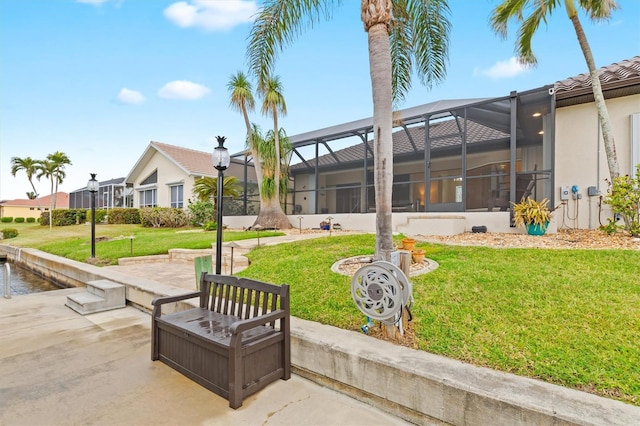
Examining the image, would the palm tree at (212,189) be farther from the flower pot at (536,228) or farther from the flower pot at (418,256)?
the flower pot at (536,228)

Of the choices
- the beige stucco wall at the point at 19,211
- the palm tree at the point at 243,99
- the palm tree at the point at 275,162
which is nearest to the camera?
the palm tree at the point at 275,162

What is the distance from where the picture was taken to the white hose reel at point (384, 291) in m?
2.78

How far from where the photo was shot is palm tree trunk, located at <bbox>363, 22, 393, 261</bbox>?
403 cm

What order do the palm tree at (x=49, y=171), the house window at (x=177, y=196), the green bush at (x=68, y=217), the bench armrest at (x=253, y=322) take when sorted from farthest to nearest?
the palm tree at (x=49, y=171) → the green bush at (x=68, y=217) → the house window at (x=177, y=196) → the bench armrest at (x=253, y=322)

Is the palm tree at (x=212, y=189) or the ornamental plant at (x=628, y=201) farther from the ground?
the palm tree at (x=212, y=189)

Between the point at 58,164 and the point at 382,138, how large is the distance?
4190cm

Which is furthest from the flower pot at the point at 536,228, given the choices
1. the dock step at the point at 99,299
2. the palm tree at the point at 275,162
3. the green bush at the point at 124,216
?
the green bush at the point at 124,216

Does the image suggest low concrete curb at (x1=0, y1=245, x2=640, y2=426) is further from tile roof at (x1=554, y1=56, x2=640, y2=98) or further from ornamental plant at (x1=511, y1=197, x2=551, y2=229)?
tile roof at (x1=554, y1=56, x2=640, y2=98)

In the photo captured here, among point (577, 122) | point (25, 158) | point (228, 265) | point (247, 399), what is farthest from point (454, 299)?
point (25, 158)

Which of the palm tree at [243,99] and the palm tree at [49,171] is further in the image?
the palm tree at [49,171]

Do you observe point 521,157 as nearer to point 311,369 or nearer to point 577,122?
point 577,122

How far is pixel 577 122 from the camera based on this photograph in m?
9.08

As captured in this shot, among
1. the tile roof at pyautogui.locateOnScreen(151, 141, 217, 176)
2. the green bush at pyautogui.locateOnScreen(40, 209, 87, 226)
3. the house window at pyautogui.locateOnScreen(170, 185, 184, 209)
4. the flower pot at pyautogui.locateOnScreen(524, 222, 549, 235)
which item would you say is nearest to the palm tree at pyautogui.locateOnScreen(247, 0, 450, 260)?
the flower pot at pyautogui.locateOnScreen(524, 222, 549, 235)

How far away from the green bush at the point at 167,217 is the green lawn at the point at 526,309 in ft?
47.8
